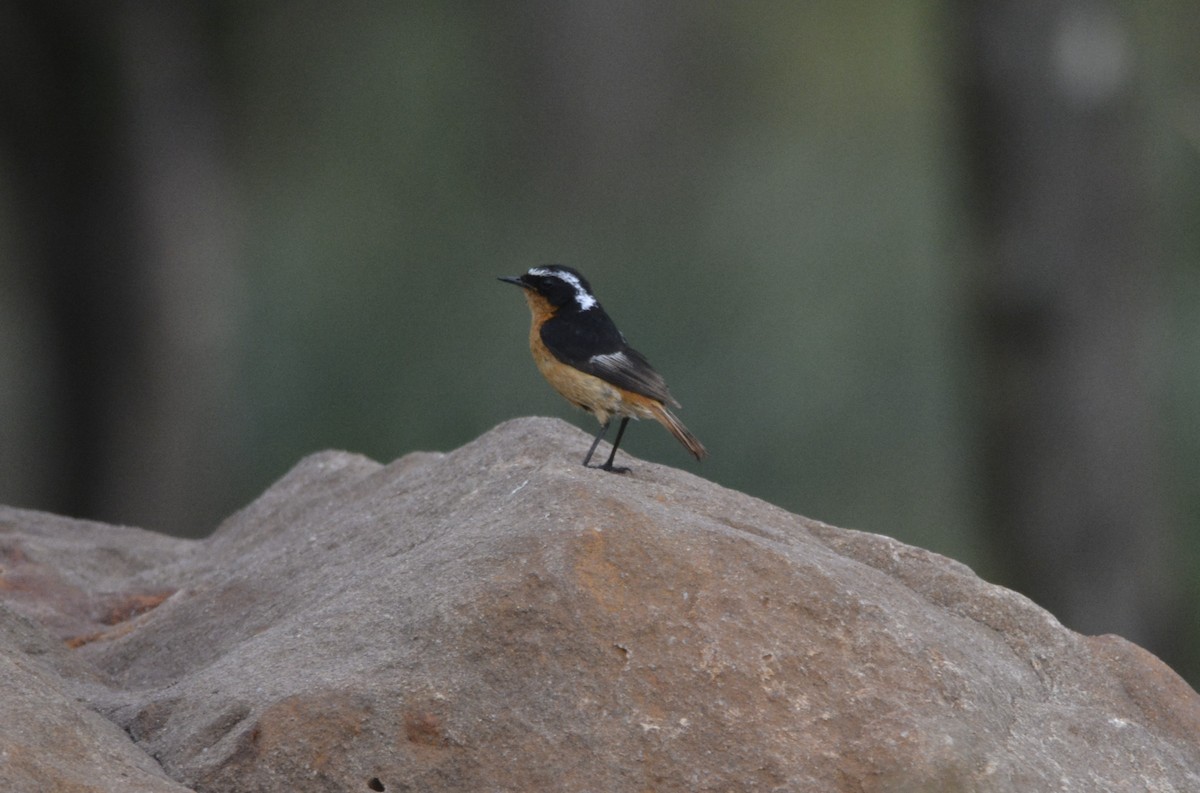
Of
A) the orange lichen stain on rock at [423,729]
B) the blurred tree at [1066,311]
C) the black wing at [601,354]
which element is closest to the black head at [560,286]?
the black wing at [601,354]

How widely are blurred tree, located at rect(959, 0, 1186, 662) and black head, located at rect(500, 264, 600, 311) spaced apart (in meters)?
4.24

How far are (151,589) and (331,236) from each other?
17.1 meters

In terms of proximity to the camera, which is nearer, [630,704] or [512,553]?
[630,704]

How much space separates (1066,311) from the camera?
9.68 m

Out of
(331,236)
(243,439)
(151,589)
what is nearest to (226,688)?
(151,589)

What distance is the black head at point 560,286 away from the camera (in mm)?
6082

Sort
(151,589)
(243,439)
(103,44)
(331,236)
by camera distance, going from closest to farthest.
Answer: (151,589)
(103,44)
(243,439)
(331,236)

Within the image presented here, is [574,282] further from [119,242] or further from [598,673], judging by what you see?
[119,242]

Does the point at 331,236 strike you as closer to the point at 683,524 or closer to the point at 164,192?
the point at 164,192

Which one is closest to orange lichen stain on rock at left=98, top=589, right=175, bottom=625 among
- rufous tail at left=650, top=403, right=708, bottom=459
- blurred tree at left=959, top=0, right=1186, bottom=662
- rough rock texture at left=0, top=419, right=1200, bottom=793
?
rough rock texture at left=0, top=419, right=1200, bottom=793

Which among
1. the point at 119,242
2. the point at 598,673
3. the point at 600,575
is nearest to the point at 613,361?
the point at 600,575

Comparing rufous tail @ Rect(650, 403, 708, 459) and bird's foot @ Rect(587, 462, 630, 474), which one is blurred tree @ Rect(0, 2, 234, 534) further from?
bird's foot @ Rect(587, 462, 630, 474)

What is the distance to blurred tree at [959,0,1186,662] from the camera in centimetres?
962

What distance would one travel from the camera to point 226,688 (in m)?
4.02
